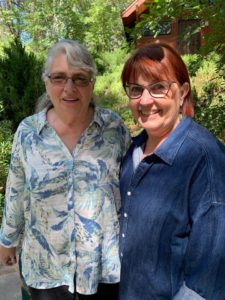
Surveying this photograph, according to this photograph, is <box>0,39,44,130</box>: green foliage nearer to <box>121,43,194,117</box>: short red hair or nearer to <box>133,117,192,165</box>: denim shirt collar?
<box>121,43,194,117</box>: short red hair

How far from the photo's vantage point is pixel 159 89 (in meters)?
1.45

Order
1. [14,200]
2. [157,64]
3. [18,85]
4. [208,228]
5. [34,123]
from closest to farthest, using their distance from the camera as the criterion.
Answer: [208,228], [157,64], [34,123], [14,200], [18,85]

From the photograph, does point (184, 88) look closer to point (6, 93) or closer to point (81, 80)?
point (81, 80)

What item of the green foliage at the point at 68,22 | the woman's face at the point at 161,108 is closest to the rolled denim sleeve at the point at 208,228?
the woman's face at the point at 161,108

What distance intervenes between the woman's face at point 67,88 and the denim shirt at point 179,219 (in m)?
0.48

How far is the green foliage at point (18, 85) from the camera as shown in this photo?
6.51 metres

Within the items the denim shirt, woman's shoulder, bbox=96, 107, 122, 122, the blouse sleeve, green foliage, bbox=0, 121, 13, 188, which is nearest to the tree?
woman's shoulder, bbox=96, 107, 122, 122

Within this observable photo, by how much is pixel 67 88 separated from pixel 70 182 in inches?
17.6

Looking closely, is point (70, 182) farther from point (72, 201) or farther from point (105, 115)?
point (105, 115)

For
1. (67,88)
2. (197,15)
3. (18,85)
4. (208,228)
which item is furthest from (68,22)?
(208,228)

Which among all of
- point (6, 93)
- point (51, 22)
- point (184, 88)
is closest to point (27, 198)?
point (184, 88)

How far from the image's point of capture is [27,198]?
6.34 feet

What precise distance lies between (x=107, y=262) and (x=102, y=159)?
1.70 ft

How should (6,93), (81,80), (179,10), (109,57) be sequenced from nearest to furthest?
1. (81,80)
2. (179,10)
3. (6,93)
4. (109,57)
